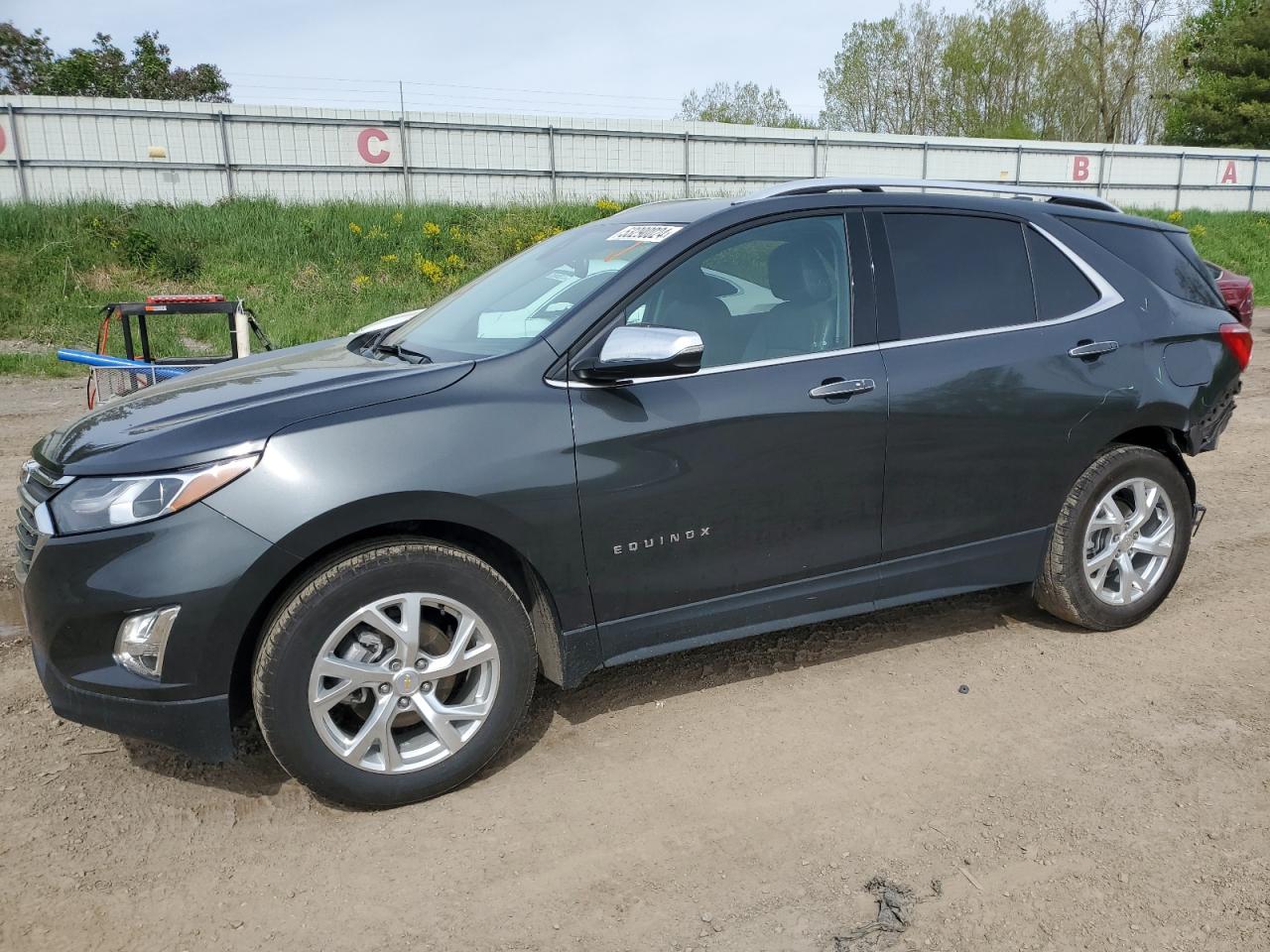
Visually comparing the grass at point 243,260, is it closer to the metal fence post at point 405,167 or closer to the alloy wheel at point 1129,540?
the metal fence post at point 405,167

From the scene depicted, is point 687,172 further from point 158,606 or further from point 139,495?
point 158,606

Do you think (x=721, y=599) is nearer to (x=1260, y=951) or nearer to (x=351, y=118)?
(x=1260, y=951)

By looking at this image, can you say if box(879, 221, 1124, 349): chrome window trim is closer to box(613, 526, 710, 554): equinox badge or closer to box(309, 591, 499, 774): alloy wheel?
box(613, 526, 710, 554): equinox badge

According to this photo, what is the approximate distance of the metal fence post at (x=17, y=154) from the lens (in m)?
16.5

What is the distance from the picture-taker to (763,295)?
11.6 ft

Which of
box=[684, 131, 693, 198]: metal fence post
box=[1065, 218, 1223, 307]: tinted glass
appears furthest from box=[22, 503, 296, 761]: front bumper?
box=[684, 131, 693, 198]: metal fence post

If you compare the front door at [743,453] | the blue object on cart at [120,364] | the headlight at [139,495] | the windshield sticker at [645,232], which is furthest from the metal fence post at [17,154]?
the front door at [743,453]

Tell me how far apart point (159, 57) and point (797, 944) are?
55532 mm

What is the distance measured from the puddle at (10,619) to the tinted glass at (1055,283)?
4379 mm

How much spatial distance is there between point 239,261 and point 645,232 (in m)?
14.3

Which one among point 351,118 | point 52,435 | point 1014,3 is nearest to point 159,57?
point 351,118

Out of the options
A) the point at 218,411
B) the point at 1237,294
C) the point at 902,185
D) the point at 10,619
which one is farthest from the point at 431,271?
the point at 218,411

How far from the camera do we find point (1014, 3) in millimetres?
50625

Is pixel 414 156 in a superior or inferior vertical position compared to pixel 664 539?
superior
